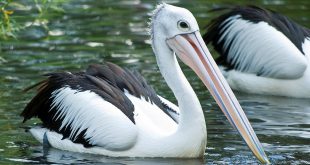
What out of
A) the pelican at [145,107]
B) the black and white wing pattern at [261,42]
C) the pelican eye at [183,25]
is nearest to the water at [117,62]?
the pelican at [145,107]

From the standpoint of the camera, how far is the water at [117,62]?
26.0 ft

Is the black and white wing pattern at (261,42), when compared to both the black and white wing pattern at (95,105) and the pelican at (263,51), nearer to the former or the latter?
the pelican at (263,51)

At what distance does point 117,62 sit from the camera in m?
11.4

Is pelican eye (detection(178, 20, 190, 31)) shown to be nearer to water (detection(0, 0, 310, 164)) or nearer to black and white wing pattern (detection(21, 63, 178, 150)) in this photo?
black and white wing pattern (detection(21, 63, 178, 150))

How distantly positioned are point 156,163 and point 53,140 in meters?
1.07

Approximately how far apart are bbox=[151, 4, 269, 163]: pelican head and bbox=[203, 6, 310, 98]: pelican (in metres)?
2.97

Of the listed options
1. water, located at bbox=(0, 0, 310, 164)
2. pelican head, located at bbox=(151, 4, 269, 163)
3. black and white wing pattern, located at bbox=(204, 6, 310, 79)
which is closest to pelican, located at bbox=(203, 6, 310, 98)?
black and white wing pattern, located at bbox=(204, 6, 310, 79)

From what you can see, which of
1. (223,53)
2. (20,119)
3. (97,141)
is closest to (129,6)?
(223,53)

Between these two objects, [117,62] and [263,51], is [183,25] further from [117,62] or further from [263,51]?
[117,62]

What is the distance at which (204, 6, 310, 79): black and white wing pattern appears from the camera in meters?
10.4

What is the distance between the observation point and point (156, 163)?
7.56 meters

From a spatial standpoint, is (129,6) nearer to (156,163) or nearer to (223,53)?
(223,53)

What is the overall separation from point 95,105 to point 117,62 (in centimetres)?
363

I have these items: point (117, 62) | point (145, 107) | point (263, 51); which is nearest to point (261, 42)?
point (263, 51)
